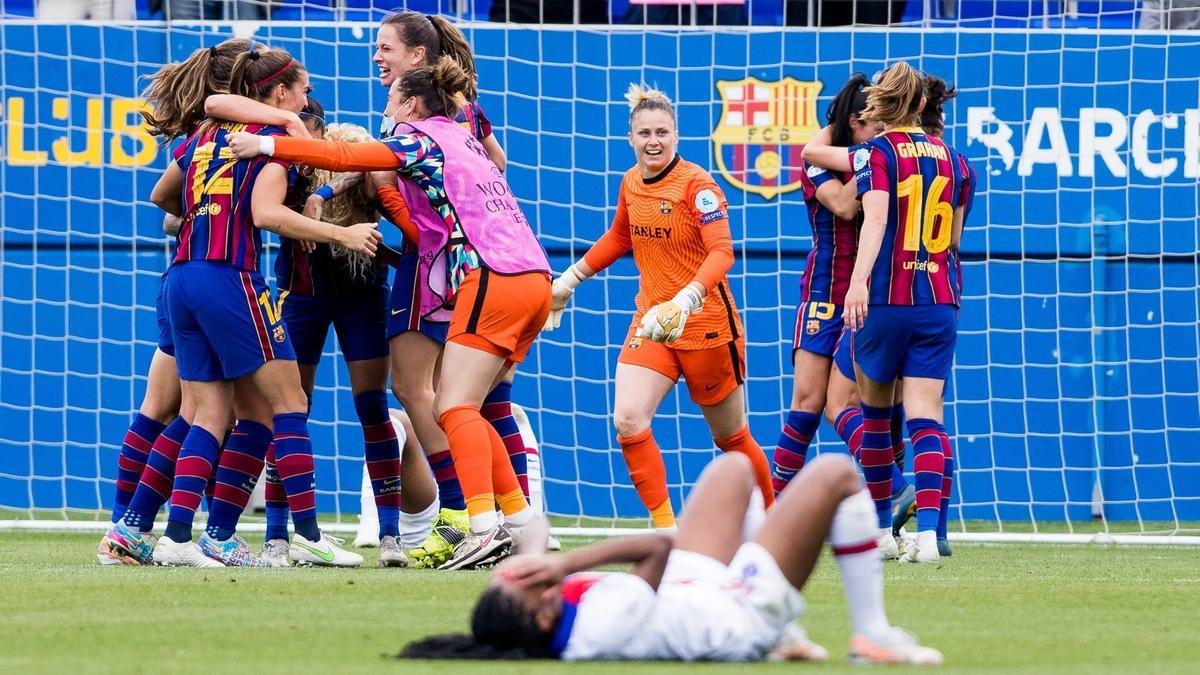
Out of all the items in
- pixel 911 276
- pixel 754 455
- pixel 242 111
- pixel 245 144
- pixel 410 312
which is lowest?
pixel 754 455

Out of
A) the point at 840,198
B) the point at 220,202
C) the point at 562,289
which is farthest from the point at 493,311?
the point at 840,198

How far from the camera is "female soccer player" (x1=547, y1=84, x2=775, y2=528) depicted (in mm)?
6824

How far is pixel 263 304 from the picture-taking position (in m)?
6.14

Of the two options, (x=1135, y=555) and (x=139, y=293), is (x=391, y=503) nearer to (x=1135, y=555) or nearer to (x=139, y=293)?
(x=1135, y=555)

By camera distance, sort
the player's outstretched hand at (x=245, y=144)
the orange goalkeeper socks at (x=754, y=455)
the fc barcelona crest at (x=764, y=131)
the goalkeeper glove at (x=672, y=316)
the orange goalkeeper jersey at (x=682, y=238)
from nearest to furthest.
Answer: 1. the player's outstretched hand at (x=245, y=144)
2. the goalkeeper glove at (x=672, y=316)
3. the orange goalkeeper jersey at (x=682, y=238)
4. the orange goalkeeper socks at (x=754, y=455)
5. the fc barcelona crest at (x=764, y=131)

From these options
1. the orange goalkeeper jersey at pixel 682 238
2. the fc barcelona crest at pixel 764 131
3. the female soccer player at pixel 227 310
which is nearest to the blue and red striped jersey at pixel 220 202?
the female soccer player at pixel 227 310

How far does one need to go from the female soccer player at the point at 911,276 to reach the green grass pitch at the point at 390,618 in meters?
0.49

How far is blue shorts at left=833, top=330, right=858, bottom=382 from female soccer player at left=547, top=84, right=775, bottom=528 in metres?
0.74

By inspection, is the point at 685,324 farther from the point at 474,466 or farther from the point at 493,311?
the point at 474,466

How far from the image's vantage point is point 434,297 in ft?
20.5

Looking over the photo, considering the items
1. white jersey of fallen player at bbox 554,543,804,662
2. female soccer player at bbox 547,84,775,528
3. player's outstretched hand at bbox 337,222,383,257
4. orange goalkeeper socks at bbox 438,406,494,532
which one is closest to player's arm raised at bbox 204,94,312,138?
player's outstretched hand at bbox 337,222,383,257

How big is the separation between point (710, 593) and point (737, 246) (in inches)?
292

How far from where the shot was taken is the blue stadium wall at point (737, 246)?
35.1 feet

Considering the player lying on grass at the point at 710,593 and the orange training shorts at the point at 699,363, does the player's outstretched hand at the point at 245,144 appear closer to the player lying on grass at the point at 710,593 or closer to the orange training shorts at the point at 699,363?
the orange training shorts at the point at 699,363
